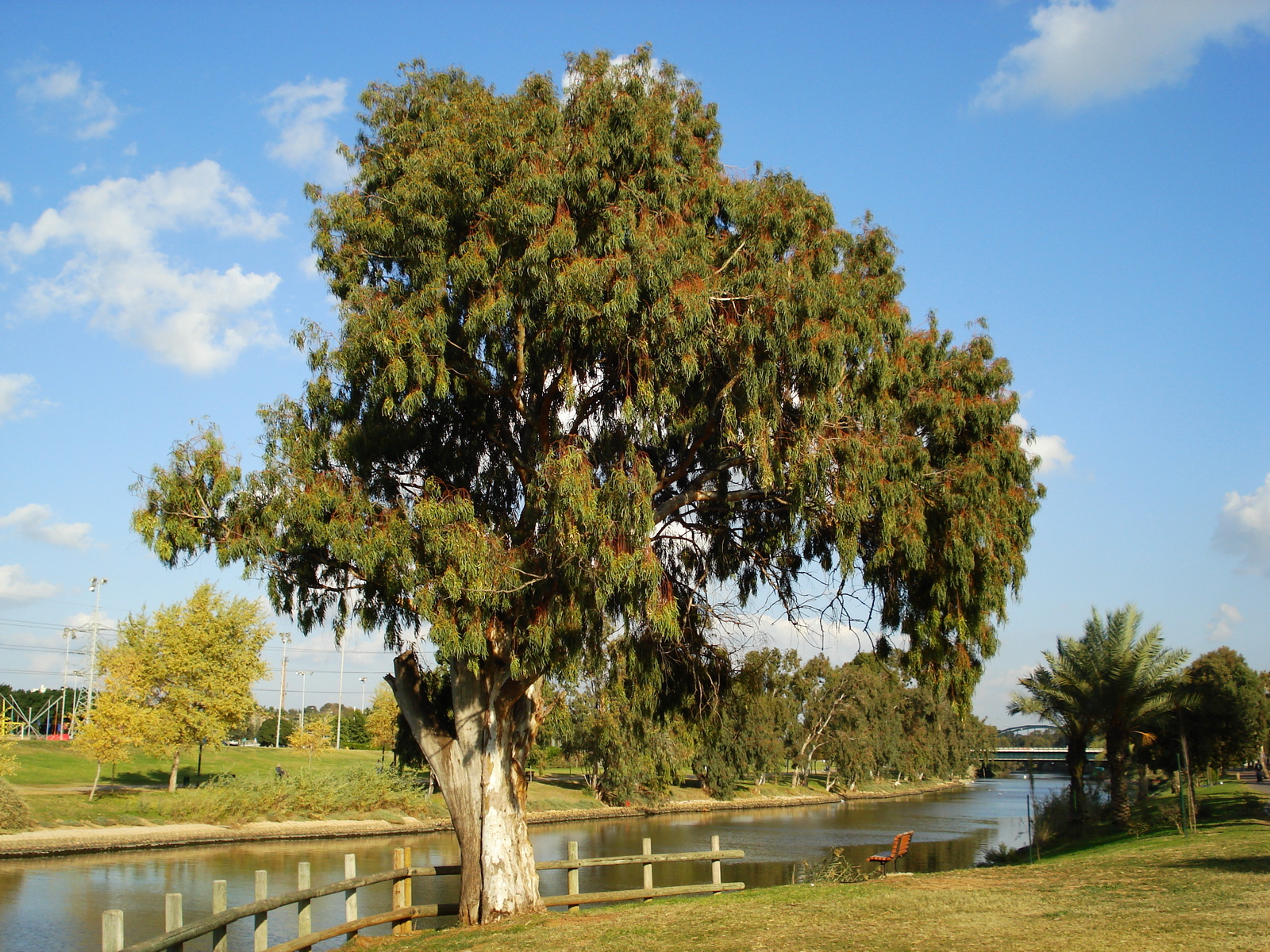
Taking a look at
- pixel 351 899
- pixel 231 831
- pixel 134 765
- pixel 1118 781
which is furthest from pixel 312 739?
pixel 351 899

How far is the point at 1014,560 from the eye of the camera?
48.6 feet

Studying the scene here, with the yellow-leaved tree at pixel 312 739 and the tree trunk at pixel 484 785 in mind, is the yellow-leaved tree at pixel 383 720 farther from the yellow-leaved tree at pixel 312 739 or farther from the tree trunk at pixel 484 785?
the tree trunk at pixel 484 785

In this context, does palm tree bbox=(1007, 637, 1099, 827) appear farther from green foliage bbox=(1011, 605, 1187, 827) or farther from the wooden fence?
the wooden fence

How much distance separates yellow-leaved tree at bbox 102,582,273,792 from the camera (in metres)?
39.5

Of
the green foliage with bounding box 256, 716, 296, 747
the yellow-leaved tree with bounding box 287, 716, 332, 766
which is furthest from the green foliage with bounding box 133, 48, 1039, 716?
the green foliage with bounding box 256, 716, 296, 747

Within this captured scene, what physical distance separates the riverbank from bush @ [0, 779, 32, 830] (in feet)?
1.38

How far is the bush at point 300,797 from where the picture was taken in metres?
36.7

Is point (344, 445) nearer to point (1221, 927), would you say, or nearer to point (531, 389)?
point (531, 389)

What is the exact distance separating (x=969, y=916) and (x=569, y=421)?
309 inches

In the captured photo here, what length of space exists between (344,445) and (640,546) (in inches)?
171

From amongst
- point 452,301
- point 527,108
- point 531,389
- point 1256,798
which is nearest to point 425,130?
point 527,108

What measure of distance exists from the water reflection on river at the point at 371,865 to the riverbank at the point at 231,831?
538 millimetres

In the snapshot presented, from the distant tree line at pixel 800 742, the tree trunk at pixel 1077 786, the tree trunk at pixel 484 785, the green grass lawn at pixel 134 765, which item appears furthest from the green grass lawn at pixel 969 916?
the green grass lawn at pixel 134 765

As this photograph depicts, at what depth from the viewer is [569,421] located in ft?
46.1
